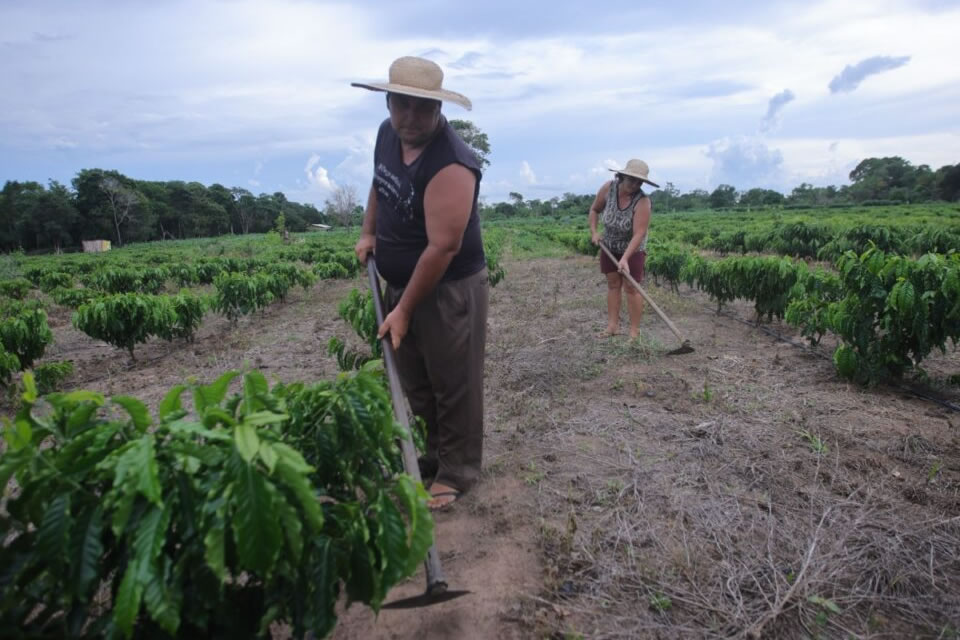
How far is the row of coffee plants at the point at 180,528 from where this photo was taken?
1228 millimetres

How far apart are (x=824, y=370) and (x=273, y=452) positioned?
16.9 feet

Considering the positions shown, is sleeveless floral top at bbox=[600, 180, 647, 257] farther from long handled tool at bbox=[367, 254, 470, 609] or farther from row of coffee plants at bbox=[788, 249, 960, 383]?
long handled tool at bbox=[367, 254, 470, 609]

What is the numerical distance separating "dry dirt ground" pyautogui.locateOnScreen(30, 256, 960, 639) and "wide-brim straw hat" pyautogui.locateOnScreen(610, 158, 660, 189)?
165cm

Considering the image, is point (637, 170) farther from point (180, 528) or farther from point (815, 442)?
point (180, 528)

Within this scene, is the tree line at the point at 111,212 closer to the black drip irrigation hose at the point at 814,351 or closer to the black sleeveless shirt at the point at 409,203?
the black drip irrigation hose at the point at 814,351

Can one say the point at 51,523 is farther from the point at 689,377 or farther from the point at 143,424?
the point at 689,377

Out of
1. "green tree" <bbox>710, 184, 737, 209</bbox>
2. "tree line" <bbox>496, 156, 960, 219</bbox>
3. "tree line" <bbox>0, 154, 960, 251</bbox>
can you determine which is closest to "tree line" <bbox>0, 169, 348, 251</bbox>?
"tree line" <bbox>0, 154, 960, 251</bbox>

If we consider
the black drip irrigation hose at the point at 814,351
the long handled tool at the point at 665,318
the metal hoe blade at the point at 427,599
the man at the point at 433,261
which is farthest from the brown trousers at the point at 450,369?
the black drip irrigation hose at the point at 814,351

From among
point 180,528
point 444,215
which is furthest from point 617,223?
point 180,528

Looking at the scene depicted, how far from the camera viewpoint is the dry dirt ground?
2172 millimetres

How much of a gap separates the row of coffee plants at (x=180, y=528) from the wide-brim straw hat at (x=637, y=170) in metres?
4.59

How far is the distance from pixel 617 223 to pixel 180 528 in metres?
5.27

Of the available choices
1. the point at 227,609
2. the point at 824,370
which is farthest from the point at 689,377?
the point at 227,609

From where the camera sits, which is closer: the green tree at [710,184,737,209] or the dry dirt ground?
the dry dirt ground
